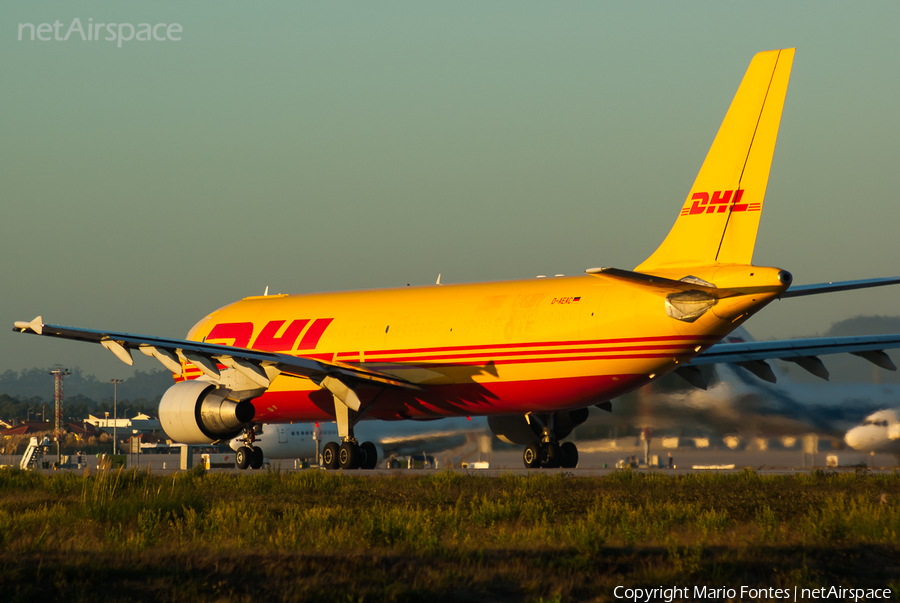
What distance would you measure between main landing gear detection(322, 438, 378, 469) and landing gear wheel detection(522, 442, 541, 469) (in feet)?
13.0

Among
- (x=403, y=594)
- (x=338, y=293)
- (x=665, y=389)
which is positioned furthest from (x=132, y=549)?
(x=665, y=389)

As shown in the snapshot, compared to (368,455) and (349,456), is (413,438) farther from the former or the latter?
(349,456)

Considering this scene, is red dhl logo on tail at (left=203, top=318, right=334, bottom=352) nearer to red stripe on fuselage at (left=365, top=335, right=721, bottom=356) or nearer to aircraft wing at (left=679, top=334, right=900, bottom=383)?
red stripe on fuselage at (left=365, top=335, right=721, bottom=356)

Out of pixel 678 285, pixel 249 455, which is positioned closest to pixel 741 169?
pixel 678 285

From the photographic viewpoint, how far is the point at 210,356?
24109mm

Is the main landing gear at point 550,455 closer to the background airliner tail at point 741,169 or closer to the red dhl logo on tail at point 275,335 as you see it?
the red dhl logo on tail at point 275,335

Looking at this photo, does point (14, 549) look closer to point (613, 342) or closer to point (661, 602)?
point (661, 602)

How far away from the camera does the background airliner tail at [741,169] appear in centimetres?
2080

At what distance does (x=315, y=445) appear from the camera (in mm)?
55031

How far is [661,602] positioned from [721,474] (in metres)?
11.9

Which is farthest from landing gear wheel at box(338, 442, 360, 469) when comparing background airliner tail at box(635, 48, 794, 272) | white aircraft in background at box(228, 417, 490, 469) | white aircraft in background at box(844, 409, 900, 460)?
white aircraft in background at box(844, 409, 900, 460)

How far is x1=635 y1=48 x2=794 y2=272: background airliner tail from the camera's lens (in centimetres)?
2080

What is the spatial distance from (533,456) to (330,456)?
17.1 ft

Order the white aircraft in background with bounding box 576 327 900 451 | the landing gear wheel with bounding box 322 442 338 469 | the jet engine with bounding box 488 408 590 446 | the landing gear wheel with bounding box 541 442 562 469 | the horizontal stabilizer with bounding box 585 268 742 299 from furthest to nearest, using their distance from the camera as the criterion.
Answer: the white aircraft in background with bounding box 576 327 900 451
the jet engine with bounding box 488 408 590 446
the landing gear wheel with bounding box 541 442 562 469
the landing gear wheel with bounding box 322 442 338 469
the horizontal stabilizer with bounding box 585 268 742 299
